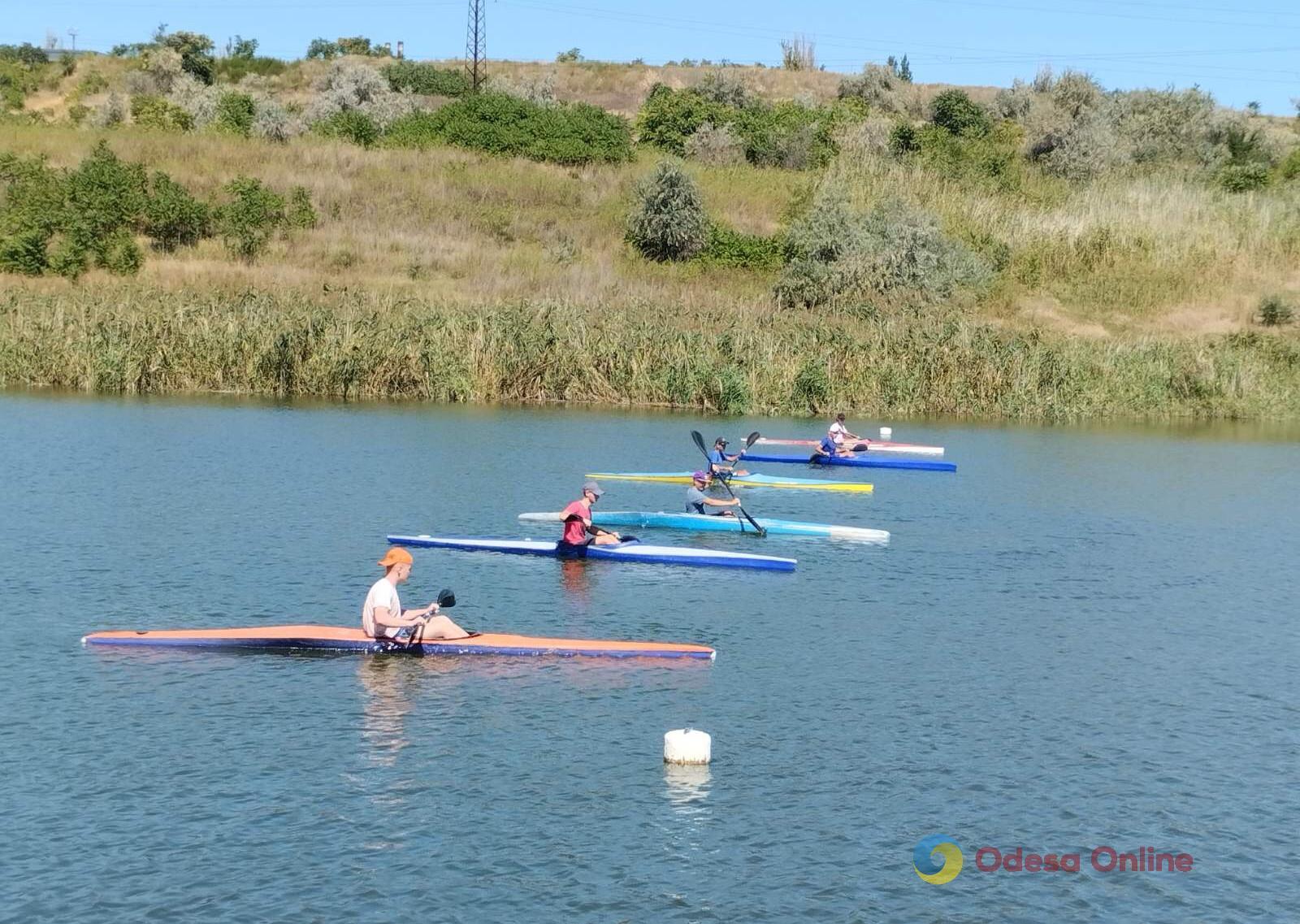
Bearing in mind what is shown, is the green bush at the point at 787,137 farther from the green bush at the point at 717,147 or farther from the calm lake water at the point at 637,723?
the calm lake water at the point at 637,723

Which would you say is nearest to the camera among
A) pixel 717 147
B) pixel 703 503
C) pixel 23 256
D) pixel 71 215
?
pixel 703 503

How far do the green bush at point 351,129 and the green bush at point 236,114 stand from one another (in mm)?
3556

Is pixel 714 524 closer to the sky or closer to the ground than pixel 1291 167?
closer to the ground

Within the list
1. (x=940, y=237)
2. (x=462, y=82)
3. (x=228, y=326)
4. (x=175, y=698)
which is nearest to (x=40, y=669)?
(x=175, y=698)

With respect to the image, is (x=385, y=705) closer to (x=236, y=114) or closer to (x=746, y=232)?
(x=746, y=232)

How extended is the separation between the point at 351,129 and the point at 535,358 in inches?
1255

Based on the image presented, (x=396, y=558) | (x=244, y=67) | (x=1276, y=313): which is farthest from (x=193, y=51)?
(x=396, y=558)

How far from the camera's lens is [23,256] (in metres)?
55.6

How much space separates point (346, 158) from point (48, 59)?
45.4m

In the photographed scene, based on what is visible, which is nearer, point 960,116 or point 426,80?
point 960,116

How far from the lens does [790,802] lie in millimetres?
13711

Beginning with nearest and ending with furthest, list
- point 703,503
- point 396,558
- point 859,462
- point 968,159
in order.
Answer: point 396,558 < point 703,503 < point 859,462 < point 968,159

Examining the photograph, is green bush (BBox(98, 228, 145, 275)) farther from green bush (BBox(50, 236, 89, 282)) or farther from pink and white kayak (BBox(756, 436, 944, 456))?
pink and white kayak (BBox(756, 436, 944, 456))

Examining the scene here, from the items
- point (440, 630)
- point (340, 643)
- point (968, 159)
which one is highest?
point (968, 159)
